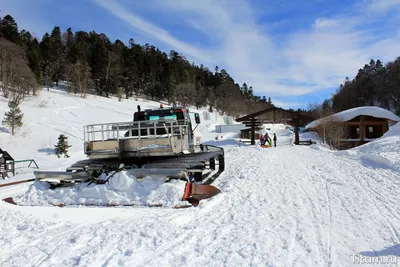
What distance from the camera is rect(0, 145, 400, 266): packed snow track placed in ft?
11.7

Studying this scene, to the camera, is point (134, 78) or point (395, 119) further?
point (134, 78)

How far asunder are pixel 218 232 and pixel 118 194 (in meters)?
2.75

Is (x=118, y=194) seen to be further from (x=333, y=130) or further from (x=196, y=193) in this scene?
(x=333, y=130)

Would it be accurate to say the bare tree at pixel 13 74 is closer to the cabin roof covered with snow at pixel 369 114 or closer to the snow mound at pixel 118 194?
the snow mound at pixel 118 194

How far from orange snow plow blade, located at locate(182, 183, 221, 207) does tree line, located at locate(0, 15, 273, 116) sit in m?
44.3

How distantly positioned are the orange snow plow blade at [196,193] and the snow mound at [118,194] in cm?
15

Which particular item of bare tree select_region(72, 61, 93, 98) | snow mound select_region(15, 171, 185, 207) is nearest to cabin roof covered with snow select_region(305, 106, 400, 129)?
snow mound select_region(15, 171, 185, 207)

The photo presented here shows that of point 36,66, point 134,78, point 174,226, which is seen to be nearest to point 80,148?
point 174,226

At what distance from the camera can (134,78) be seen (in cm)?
7569

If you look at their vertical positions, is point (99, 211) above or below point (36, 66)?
below

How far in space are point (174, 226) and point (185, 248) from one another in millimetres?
818

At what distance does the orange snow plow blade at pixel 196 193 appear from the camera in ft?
19.6

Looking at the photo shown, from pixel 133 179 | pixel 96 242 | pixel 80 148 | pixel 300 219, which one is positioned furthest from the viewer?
pixel 80 148

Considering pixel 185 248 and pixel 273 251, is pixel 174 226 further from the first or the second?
pixel 273 251
